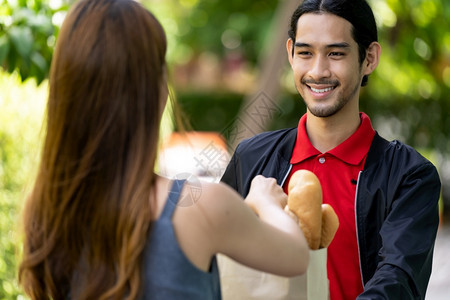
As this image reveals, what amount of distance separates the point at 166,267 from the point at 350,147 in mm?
1086

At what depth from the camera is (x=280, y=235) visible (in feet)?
5.57

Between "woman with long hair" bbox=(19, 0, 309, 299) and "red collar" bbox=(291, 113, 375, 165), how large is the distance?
0.85 m

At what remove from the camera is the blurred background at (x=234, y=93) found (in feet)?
11.3

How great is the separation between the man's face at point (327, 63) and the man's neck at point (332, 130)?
0.07 meters

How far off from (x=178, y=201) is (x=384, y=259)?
2.62 feet

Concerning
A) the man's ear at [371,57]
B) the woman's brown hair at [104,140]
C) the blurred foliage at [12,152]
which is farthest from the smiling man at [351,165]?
the blurred foliage at [12,152]

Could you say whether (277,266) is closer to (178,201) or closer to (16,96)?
(178,201)

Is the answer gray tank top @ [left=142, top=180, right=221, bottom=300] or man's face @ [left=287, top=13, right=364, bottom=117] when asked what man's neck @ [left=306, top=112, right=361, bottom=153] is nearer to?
man's face @ [left=287, top=13, right=364, bottom=117]

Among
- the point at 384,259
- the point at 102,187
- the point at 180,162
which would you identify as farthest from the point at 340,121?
the point at 180,162

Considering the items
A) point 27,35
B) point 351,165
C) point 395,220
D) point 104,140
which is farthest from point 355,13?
point 27,35

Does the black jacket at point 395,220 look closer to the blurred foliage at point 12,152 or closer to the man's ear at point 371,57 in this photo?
the man's ear at point 371,57

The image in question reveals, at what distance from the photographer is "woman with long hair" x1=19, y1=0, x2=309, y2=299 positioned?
1647 millimetres

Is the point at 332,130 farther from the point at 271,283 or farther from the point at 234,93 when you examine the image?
the point at 234,93

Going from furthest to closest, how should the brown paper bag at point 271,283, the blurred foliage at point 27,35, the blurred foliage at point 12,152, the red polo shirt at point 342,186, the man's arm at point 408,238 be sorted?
1. the blurred foliage at point 12,152
2. the blurred foliage at point 27,35
3. the red polo shirt at point 342,186
4. the man's arm at point 408,238
5. the brown paper bag at point 271,283
